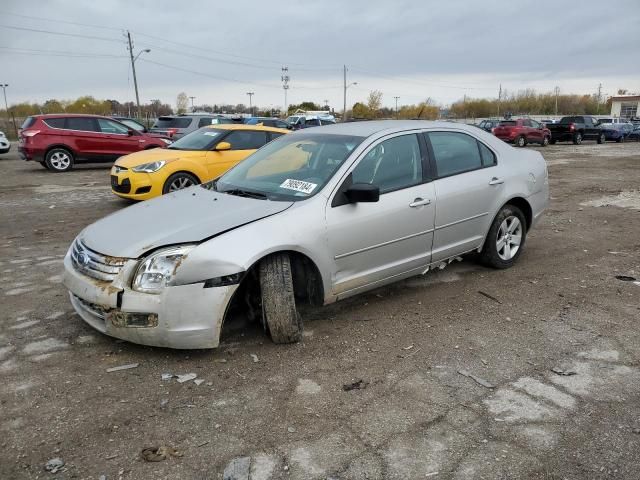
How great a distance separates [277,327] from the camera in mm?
3584

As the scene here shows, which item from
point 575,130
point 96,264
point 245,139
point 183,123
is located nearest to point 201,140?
point 245,139

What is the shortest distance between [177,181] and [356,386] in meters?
6.38

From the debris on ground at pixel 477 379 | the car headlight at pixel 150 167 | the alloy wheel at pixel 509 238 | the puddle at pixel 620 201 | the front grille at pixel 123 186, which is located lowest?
the puddle at pixel 620 201

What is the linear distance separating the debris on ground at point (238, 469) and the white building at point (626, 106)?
90608mm

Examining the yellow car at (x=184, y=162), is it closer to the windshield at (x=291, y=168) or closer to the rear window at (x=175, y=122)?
the windshield at (x=291, y=168)

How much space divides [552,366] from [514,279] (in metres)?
1.82

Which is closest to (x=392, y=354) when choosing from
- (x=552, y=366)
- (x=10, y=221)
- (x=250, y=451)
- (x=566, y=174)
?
(x=552, y=366)

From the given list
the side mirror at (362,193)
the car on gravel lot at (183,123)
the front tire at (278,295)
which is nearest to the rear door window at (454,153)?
the side mirror at (362,193)

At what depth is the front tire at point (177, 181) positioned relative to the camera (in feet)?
27.9

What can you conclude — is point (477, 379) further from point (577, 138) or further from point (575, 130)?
point (577, 138)

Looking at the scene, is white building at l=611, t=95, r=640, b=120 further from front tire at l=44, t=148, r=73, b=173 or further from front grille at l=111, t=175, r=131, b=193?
front grille at l=111, t=175, r=131, b=193

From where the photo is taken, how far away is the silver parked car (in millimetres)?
3283

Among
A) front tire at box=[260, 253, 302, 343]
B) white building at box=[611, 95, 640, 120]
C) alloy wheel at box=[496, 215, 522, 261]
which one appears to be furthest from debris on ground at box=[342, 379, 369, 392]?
white building at box=[611, 95, 640, 120]

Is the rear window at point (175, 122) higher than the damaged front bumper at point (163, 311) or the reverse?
higher
